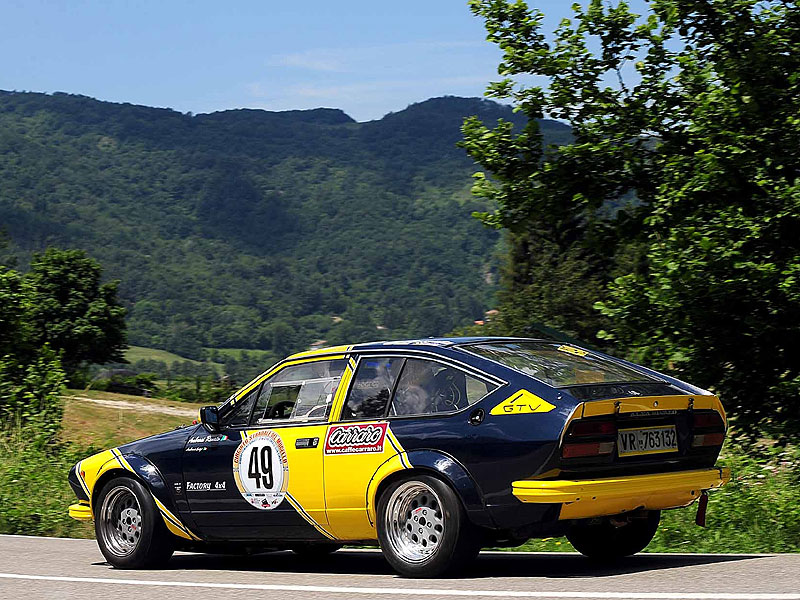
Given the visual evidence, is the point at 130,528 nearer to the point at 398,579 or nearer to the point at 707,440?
the point at 398,579

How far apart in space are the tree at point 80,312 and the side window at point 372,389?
104m

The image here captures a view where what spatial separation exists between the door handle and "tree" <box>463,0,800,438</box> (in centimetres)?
580

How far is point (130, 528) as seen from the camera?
29.7 feet

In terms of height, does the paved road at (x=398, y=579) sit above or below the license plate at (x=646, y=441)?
below

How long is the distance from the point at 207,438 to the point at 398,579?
204 centimetres

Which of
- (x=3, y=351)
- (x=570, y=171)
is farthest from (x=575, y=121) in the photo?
(x=3, y=351)

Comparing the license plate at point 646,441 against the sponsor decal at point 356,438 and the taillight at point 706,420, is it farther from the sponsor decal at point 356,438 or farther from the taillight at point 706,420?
the sponsor decal at point 356,438

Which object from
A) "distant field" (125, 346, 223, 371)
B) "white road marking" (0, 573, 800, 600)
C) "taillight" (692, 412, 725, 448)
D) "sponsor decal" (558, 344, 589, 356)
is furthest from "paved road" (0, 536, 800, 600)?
"distant field" (125, 346, 223, 371)

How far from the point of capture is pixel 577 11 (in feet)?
51.0

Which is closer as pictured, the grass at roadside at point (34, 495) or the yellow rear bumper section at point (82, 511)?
the yellow rear bumper section at point (82, 511)

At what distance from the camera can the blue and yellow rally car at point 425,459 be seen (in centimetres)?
700

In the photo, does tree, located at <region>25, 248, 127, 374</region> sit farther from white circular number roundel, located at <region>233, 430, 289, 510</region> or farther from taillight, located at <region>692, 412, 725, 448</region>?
taillight, located at <region>692, 412, 725, 448</region>

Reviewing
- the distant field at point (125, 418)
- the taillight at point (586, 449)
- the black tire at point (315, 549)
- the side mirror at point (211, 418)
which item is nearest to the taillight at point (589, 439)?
the taillight at point (586, 449)

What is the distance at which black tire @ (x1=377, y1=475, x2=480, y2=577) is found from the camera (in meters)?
7.20
